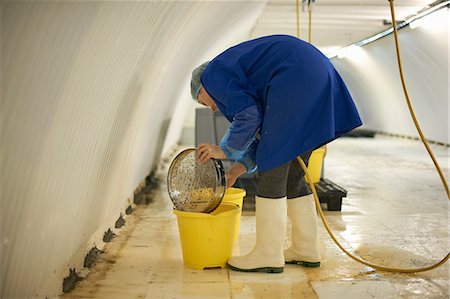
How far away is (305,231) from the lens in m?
3.49

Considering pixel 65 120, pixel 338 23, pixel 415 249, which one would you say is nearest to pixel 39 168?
pixel 65 120

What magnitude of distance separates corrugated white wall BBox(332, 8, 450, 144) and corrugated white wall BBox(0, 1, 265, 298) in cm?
534

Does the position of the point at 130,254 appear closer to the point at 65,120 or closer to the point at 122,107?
the point at 122,107

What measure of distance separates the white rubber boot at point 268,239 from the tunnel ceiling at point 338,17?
14.0 ft

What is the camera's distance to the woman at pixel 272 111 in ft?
10.2

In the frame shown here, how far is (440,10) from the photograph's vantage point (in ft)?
24.4

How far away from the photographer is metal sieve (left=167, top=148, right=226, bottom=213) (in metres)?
3.42

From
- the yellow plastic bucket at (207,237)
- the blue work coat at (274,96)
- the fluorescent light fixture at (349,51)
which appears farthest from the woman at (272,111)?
the fluorescent light fixture at (349,51)

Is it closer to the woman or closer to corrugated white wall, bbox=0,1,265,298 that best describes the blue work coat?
the woman

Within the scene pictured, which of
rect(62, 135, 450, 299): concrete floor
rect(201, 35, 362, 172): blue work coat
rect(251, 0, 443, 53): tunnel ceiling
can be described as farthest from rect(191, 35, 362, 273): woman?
rect(251, 0, 443, 53): tunnel ceiling

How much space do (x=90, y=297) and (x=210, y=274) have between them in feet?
2.38

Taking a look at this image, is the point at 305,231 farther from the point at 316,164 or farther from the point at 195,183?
the point at 316,164

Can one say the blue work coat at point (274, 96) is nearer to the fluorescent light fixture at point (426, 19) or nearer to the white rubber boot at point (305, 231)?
the white rubber boot at point (305, 231)

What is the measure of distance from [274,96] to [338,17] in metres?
5.46
